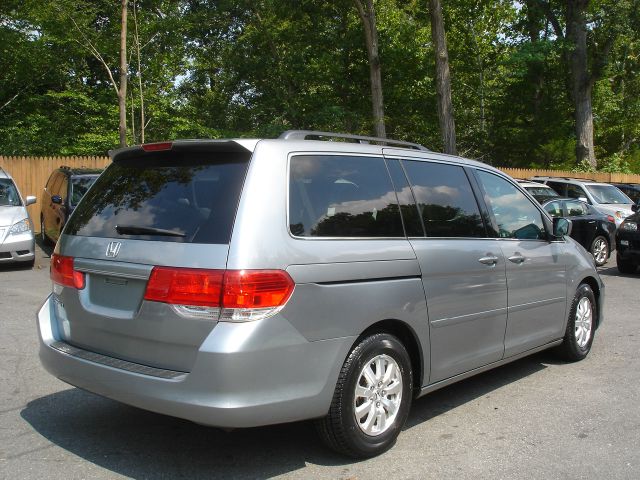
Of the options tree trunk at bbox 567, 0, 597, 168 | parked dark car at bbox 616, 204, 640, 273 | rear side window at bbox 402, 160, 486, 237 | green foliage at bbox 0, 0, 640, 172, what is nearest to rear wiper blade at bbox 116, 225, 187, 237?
rear side window at bbox 402, 160, 486, 237

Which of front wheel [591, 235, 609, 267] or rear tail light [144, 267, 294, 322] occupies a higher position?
rear tail light [144, 267, 294, 322]

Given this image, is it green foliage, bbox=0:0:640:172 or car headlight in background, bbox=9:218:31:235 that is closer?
car headlight in background, bbox=9:218:31:235

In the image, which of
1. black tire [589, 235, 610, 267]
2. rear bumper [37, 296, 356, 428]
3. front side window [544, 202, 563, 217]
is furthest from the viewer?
black tire [589, 235, 610, 267]

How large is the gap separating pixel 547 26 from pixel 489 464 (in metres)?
31.1

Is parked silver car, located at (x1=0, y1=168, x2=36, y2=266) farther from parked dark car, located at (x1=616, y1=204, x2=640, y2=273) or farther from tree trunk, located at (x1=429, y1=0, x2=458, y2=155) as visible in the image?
tree trunk, located at (x1=429, y1=0, x2=458, y2=155)

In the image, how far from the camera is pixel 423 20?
26.4 metres

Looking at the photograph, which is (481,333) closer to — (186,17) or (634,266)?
(634,266)

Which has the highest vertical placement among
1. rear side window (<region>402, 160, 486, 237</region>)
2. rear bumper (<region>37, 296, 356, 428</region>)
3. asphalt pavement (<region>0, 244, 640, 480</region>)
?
rear side window (<region>402, 160, 486, 237</region>)

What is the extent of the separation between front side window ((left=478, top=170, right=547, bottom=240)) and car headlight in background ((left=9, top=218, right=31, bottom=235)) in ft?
29.1

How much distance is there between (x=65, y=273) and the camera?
13.2 feet

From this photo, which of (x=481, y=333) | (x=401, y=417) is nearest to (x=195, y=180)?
(x=401, y=417)

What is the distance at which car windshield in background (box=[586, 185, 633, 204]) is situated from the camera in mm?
16422

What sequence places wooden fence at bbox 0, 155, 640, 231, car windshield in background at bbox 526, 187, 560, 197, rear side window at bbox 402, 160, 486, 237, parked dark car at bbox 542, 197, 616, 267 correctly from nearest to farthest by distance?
rear side window at bbox 402, 160, 486, 237
parked dark car at bbox 542, 197, 616, 267
car windshield in background at bbox 526, 187, 560, 197
wooden fence at bbox 0, 155, 640, 231

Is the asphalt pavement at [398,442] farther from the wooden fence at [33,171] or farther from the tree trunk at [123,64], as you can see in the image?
the wooden fence at [33,171]
